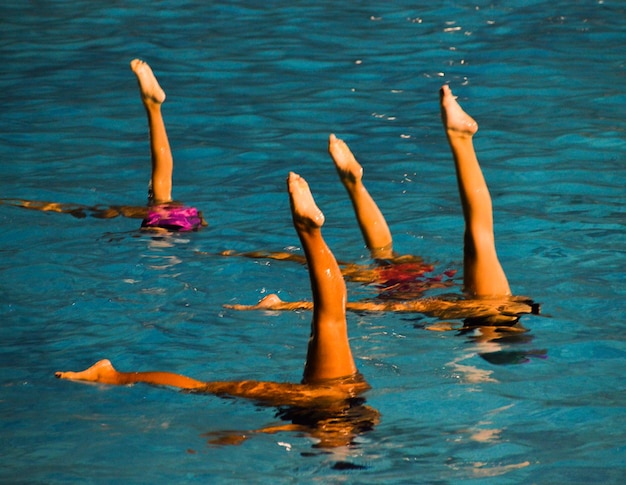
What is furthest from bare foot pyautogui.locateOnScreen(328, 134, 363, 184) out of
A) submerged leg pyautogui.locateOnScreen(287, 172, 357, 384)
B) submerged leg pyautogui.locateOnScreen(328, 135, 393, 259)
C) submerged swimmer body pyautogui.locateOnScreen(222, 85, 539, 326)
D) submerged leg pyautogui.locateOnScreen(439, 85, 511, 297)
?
submerged leg pyautogui.locateOnScreen(287, 172, 357, 384)

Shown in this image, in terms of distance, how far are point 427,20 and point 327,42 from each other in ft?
4.76

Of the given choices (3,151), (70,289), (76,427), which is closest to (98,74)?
(3,151)

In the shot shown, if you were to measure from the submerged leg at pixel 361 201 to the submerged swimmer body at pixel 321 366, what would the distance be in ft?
5.20

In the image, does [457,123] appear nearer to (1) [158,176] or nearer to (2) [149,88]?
(2) [149,88]

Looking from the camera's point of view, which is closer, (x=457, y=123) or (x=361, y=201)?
(x=457, y=123)

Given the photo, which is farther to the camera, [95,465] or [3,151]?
[3,151]

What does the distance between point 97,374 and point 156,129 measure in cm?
269

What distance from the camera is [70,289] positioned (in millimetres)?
6016

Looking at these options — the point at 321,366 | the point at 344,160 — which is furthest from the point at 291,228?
the point at 321,366

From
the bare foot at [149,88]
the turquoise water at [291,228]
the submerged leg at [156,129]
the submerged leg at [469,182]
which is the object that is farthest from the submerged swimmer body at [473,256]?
the bare foot at [149,88]

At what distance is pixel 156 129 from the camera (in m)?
6.87

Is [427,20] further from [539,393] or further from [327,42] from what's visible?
[539,393]

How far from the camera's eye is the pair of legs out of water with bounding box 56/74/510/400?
3.80 meters

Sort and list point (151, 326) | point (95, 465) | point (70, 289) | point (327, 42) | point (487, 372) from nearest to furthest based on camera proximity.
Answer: point (95, 465) < point (487, 372) < point (151, 326) < point (70, 289) < point (327, 42)
